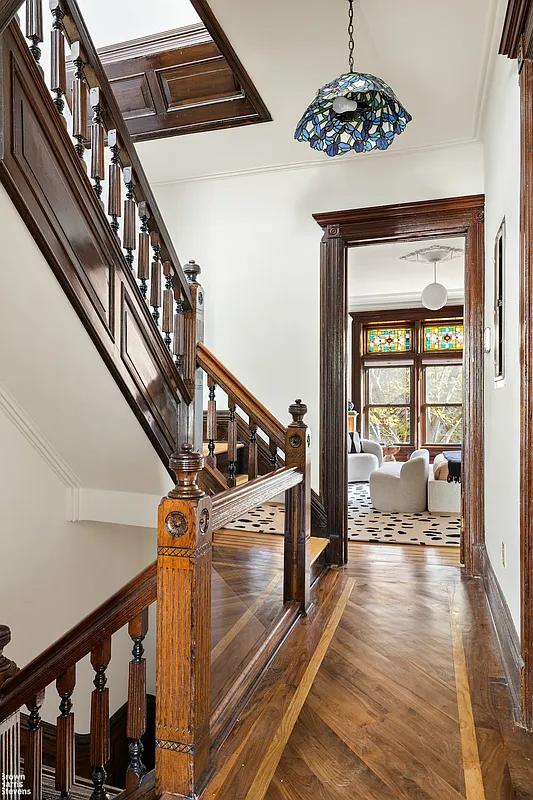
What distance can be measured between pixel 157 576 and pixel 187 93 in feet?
10.9

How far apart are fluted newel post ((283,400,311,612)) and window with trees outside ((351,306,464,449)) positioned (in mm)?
7843

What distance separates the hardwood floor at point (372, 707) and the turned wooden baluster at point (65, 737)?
1.59 ft

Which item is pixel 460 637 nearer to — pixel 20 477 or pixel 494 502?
pixel 494 502

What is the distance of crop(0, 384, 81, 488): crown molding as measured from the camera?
123 inches

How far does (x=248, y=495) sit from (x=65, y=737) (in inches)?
39.4

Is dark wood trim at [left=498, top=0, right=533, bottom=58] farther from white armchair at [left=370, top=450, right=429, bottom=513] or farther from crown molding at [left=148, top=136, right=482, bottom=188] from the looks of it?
white armchair at [left=370, top=450, right=429, bottom=513]

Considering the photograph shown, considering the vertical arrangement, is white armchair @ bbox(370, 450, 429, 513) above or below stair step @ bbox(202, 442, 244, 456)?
below

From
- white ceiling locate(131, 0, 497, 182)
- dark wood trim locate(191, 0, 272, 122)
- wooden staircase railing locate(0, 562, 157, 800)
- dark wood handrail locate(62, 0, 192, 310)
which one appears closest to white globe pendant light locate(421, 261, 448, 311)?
white ceiling locate(131, 0, 497, 182)

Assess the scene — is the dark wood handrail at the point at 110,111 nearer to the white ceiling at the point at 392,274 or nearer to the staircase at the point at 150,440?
the staircase at the point at 150,440

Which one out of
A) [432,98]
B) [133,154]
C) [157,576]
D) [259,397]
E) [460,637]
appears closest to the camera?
[157,576]

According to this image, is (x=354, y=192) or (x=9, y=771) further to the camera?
(x=354, y=192)

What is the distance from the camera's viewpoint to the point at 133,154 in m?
2.60

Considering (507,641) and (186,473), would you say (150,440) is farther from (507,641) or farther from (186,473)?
(507,641)

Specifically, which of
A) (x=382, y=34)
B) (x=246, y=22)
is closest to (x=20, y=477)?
(x=246, y=22)
